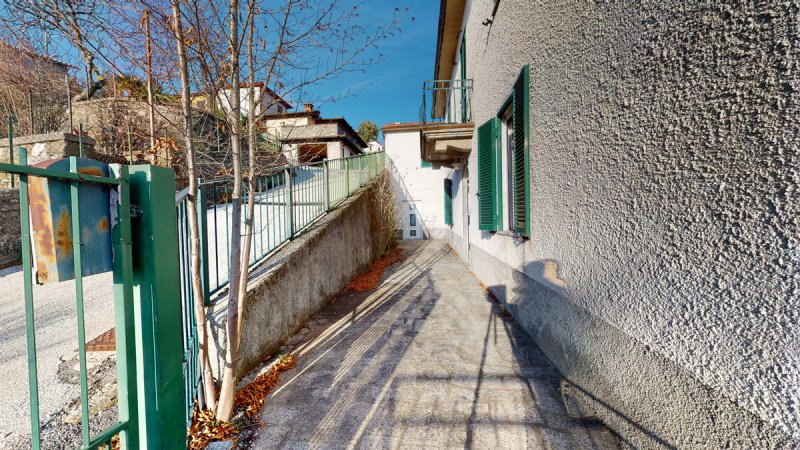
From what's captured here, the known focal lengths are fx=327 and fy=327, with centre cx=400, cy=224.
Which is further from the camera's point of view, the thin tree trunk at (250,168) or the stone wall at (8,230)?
the stone wall at (8,230)

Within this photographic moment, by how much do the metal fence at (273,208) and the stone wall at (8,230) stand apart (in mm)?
3134

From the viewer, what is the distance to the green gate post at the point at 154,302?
1.22 meters

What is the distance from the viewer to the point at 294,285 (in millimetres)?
3805

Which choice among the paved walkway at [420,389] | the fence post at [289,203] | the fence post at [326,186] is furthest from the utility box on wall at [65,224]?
the fence post at [326,186]

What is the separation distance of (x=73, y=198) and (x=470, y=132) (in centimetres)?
617

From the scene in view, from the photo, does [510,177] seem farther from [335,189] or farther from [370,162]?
[370,162]

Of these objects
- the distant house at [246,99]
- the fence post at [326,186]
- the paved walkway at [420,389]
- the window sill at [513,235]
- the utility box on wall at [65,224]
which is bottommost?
the paved walkway at [420,389]

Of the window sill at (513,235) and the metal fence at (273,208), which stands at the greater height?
the metal fence at (273,208)

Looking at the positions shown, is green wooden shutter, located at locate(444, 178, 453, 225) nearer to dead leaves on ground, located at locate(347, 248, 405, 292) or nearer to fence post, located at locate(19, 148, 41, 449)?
dead leaves on ground, located at locate(347, 248, 405, 292)

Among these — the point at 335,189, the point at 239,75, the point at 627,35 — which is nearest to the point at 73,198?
the point at 239,75

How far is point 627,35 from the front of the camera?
6.09 ft

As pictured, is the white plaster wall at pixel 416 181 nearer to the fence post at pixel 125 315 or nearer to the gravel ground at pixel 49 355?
the gravel ground at pixel 49 355

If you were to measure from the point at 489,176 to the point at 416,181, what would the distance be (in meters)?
8.20

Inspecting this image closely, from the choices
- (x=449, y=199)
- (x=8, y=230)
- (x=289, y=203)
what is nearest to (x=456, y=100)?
(x=449, y=199)
